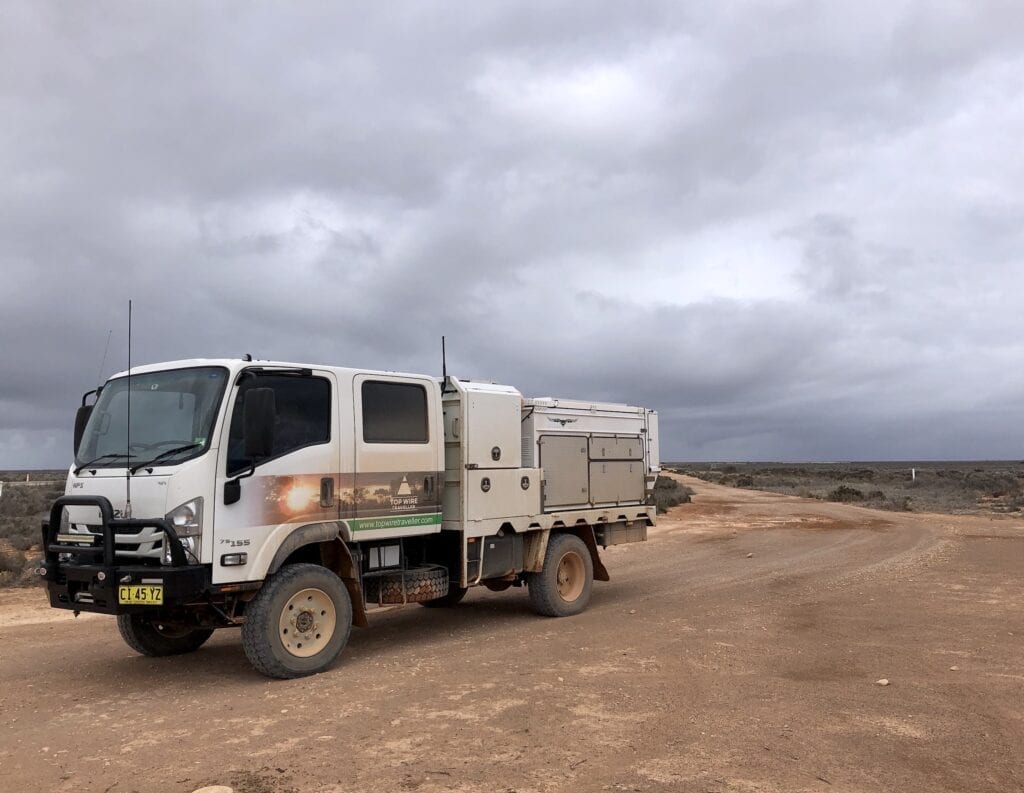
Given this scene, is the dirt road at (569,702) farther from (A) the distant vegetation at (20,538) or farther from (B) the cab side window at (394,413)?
(A) the distant vegetation at (20,538)

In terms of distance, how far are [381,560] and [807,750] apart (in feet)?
16.0

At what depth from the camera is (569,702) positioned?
6965 millimetres

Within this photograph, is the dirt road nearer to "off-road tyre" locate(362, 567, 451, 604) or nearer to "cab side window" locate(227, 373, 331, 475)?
"off-road tyre" locate(362, 567, 451, 604)

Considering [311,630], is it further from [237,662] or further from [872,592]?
[872,592]

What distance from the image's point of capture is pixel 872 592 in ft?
42.4

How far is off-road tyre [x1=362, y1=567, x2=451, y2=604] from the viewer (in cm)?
928

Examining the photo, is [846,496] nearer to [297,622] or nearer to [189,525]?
[297,622]

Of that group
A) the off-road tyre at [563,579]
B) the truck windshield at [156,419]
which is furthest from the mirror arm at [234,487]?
the off-road tyre at [563,579]

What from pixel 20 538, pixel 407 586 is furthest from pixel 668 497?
pixel 407 586

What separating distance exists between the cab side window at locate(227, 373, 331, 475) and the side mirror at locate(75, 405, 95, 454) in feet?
6.25

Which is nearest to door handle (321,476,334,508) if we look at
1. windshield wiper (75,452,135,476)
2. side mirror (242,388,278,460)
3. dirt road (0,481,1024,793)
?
side mirror (242,388,278,460)

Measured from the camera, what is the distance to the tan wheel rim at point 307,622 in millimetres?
7996

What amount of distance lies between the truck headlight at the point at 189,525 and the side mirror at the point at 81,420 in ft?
6.26

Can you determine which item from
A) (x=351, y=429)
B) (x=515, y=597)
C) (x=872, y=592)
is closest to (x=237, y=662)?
(x=351, y=429)
